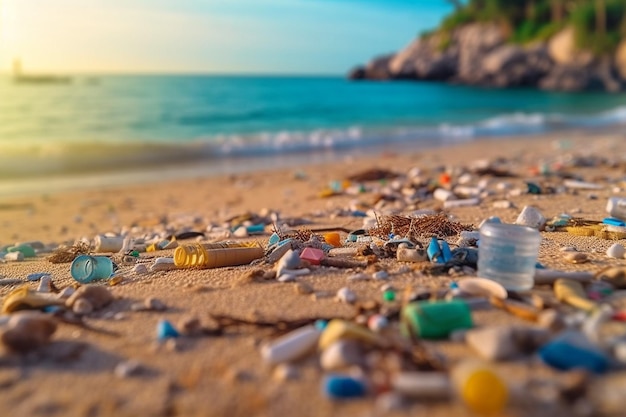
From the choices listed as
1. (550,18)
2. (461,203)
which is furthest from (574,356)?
(550,18)

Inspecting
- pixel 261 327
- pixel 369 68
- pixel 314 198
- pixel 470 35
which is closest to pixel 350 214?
pixel 314 198

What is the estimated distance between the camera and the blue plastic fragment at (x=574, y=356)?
1.67 metres

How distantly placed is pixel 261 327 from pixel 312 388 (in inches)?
18.8

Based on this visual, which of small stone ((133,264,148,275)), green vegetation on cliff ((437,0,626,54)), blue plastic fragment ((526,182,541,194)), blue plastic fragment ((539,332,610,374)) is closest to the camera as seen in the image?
blue plastic fragment ((539,332,610,374))

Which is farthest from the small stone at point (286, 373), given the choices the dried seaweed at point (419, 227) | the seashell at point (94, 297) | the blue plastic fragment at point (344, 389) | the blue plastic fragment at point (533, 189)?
the blue plastic fragment at point (533, 189)

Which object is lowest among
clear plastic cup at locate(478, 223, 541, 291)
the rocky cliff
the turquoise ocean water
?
the turquoise ocean water

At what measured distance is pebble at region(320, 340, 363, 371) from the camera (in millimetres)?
1749

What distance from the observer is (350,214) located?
4660 millimetres

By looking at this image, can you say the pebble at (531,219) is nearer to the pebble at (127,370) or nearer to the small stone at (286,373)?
the small stone at (286,373)

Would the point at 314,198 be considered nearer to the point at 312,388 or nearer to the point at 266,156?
the point at 312,388

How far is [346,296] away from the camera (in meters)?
2.33

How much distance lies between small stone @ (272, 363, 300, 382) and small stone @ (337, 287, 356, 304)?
59 cm

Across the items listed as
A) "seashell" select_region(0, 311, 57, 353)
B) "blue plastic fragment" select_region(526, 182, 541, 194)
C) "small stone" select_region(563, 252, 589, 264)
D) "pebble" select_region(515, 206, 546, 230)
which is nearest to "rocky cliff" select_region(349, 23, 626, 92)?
"blue plastic fragment" select_region(526, 182, 541, 194)

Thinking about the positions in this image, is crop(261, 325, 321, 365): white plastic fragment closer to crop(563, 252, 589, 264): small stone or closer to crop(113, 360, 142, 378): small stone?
crop(113, 360, 142, 378): small stone
